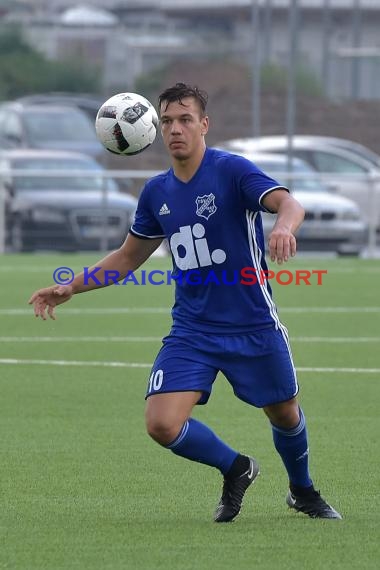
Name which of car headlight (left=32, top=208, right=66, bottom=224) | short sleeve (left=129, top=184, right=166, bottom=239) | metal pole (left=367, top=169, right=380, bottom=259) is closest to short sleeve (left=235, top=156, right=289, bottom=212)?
short sleeve (left=129, top=184, right=166, bottom=239)

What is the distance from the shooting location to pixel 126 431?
367 inches

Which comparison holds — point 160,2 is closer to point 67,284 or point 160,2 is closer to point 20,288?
point 20,288

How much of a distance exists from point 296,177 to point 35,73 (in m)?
23.4

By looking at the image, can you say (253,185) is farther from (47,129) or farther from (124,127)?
(47,129)

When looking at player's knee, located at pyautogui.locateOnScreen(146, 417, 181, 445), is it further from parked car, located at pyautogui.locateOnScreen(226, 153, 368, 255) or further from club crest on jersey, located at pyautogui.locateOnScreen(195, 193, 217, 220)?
parked car, located at pyautogui.locateOnScreen(226, 153, 368, 255)

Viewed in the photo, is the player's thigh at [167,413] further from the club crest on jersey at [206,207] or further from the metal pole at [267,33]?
the metal pole at [267,33]

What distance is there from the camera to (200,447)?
21.7 feet

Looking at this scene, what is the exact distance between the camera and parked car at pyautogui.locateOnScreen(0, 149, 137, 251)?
23.4 metres

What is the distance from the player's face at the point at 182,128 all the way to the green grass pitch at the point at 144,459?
1.70 meters

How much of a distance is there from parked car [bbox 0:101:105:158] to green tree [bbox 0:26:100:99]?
1263 centimetres

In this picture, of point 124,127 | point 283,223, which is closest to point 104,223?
point 124,127

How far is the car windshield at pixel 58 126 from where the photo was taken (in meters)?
30.4

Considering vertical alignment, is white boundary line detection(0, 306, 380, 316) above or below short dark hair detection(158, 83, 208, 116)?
below

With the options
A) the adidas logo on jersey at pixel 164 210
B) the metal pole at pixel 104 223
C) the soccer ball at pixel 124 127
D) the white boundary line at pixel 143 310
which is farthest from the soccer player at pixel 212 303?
the metal pole at pixel 104 223
